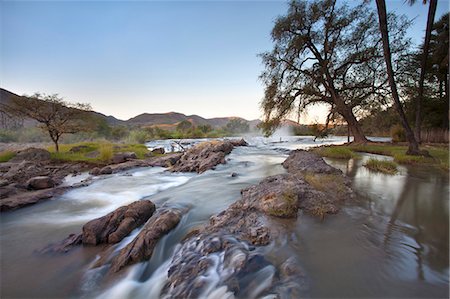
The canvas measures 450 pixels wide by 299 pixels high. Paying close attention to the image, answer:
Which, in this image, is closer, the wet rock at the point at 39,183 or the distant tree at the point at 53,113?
the wet rock at the point at 39,183

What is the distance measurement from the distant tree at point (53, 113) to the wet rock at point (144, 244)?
13.2m

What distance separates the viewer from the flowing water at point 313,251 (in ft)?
7.80

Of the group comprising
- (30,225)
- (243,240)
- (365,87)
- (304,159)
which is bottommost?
(30,225)

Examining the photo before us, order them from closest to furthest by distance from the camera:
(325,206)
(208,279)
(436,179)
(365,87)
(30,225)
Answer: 1. (208,279)
2. (325,206)
3. (30,225)
4. (436,179)
5. (365,87)

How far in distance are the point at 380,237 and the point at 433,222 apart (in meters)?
1.49

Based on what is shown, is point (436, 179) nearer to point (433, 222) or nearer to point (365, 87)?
point (433, 222)

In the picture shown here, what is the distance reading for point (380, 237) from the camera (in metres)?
3.21

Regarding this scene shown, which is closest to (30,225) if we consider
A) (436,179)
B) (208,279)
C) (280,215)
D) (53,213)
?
(53,213)

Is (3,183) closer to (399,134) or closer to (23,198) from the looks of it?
(23,198)

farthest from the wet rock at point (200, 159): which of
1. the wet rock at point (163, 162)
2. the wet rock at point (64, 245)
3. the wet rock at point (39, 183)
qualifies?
the wet rock at point (64, 245)

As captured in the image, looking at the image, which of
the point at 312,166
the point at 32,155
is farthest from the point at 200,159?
the point at 32,155

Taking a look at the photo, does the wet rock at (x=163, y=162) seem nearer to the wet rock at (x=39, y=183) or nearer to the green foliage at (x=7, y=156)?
the wet rock at (x=39, y=183)

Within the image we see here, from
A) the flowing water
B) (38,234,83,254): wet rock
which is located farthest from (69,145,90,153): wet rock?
(38,234,83,254): wet rock

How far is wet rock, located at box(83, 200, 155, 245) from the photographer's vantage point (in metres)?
3.66
